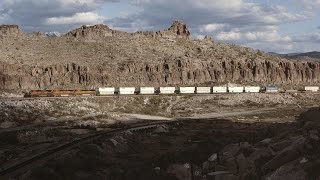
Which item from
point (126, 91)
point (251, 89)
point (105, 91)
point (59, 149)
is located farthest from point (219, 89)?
point (59, 149)

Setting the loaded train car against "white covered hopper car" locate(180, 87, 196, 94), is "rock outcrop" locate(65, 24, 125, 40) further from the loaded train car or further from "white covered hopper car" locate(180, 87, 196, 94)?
the loaded train car

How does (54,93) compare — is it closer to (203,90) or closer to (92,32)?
(203,90)

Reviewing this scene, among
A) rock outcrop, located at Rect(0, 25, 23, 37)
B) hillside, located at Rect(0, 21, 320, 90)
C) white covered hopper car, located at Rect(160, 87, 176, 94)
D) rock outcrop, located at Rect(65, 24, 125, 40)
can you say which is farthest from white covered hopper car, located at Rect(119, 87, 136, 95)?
rock outcrop, located at Rect(0, 25, 23, 37)

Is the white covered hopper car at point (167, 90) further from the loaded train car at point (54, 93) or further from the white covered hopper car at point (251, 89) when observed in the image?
the white covered hopper car at point (251, 89)

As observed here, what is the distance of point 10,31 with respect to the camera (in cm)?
16575

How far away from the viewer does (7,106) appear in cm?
7538

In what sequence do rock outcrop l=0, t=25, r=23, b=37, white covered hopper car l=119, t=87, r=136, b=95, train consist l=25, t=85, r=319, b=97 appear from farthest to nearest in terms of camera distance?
rock outcrop l=0, t=25, r=23, b=37, white covered hopper car l=119, t=87, r=136, b=95, train consist l=25, t=85, r=319, b=97

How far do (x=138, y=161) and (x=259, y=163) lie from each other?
20.1 metres

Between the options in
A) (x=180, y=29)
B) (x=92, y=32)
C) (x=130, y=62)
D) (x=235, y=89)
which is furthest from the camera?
(x=180, y=29)

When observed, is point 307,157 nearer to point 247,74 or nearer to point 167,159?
point 167,159

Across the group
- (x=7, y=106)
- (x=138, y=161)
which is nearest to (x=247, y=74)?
(x=7, y=106)

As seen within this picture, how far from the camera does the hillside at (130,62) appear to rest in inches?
5241

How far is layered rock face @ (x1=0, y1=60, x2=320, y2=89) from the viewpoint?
127875 millimetres

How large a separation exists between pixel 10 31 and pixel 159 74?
181 ft
